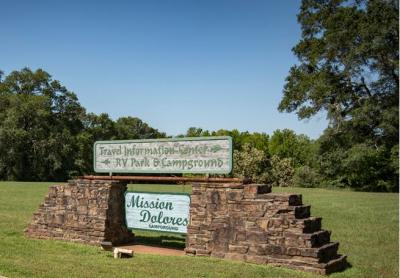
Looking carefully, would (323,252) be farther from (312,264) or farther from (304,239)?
(304,239)

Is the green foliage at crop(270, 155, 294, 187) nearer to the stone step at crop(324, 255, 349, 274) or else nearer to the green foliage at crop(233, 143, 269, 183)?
the green foliage at crop(233, 143, 269, 183)

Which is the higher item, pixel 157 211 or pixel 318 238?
pixel 157 211

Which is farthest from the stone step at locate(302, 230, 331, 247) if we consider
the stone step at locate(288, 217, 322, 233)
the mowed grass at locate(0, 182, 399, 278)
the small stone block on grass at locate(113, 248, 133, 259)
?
the small stone block on grass at locate(113, 248, 133, 259)

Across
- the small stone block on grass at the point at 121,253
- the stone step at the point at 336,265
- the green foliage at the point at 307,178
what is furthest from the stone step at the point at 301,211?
the green foliage at the point at 307,178

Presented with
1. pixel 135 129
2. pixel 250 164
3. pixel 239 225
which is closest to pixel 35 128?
pixel 250 164

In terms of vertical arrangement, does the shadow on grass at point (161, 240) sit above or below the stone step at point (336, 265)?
below

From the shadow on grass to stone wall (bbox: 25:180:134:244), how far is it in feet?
1.96

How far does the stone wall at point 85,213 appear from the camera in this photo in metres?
11.9

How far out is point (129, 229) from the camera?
12.5 metres

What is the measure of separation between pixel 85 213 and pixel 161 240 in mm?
2303

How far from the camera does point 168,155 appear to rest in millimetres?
11133

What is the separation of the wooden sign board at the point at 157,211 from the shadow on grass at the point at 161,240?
105 cm

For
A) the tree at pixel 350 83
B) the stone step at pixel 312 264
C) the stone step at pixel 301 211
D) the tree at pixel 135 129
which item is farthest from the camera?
the tree at pixel 135 129

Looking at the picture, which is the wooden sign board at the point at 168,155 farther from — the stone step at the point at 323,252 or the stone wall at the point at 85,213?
the stone step at the point at 323,252
